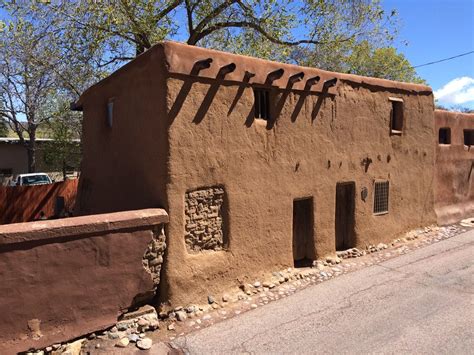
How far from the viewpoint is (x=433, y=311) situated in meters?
6.50

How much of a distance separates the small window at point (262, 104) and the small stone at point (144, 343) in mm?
4423

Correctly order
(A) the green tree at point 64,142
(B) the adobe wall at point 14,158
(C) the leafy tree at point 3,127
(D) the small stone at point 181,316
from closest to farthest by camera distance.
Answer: (D) the small stone at point 181,316
(A) the green tree at point 64,142
(B) the adobe wall at point 14,158
(C) the leafy tree at point 3,127

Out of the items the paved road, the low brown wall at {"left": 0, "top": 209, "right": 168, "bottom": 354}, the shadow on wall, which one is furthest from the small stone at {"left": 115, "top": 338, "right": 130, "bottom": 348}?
the shadow on wall

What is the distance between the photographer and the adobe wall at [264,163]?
650 cm

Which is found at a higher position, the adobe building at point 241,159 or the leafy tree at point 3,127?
the leafy tree at point 3,127

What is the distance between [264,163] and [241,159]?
57 cm

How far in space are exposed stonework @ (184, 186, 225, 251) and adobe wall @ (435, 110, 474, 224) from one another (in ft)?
26.3

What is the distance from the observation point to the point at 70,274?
5.36m

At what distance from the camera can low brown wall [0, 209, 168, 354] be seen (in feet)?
16.2

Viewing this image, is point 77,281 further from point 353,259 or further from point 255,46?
point 255,46

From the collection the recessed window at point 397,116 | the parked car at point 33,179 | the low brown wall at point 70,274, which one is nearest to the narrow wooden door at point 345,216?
the recessed window at point 397,116

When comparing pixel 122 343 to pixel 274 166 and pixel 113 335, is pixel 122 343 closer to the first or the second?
pixel 113 335

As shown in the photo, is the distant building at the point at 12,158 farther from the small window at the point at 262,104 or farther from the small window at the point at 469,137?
the small window at the point at 469,137

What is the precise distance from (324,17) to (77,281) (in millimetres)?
13466
